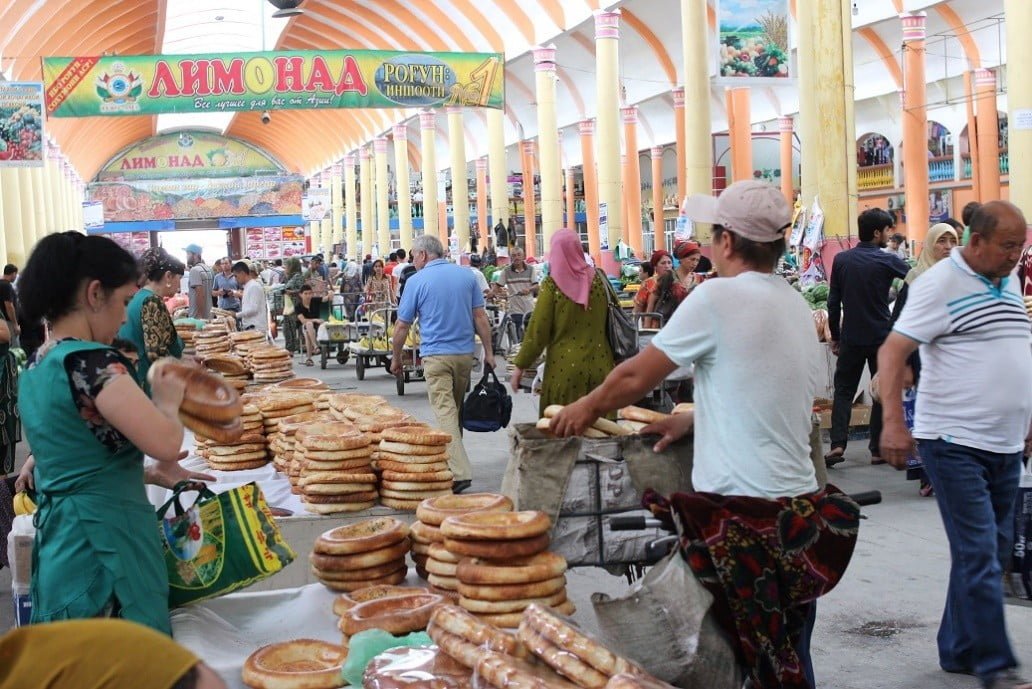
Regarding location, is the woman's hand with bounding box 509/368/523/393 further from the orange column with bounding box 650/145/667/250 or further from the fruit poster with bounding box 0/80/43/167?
the orange column with bounding box 650/145/667/250

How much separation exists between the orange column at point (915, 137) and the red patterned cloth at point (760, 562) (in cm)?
2371

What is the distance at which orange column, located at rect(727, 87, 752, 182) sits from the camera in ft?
90.4

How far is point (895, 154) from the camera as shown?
33906 millimetres

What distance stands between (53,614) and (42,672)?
181 centimetres

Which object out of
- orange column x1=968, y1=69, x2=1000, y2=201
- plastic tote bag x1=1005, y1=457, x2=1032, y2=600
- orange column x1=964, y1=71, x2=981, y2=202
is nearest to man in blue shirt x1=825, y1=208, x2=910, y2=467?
plastic tote bag x1=1005, y1=457, x2=1032, y2=600

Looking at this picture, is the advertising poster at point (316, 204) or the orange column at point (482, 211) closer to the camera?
the advertising poster at point (316, 204)

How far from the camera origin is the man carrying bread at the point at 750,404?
10.4 ft

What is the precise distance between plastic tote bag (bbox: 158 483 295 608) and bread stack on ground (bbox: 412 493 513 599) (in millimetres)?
507

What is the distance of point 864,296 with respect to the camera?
8.60 m

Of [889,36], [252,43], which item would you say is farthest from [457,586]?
[252,43]

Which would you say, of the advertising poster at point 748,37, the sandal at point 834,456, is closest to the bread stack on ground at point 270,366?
the sandal at point 834,456

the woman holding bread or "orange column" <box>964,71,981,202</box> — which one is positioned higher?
"orange column" <box>964,71,981,202</box>

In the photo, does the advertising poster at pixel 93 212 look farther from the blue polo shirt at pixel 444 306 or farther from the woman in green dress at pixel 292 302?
the blue polo shirt at pixel 444 306

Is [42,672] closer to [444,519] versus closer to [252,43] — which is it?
[444,519]
